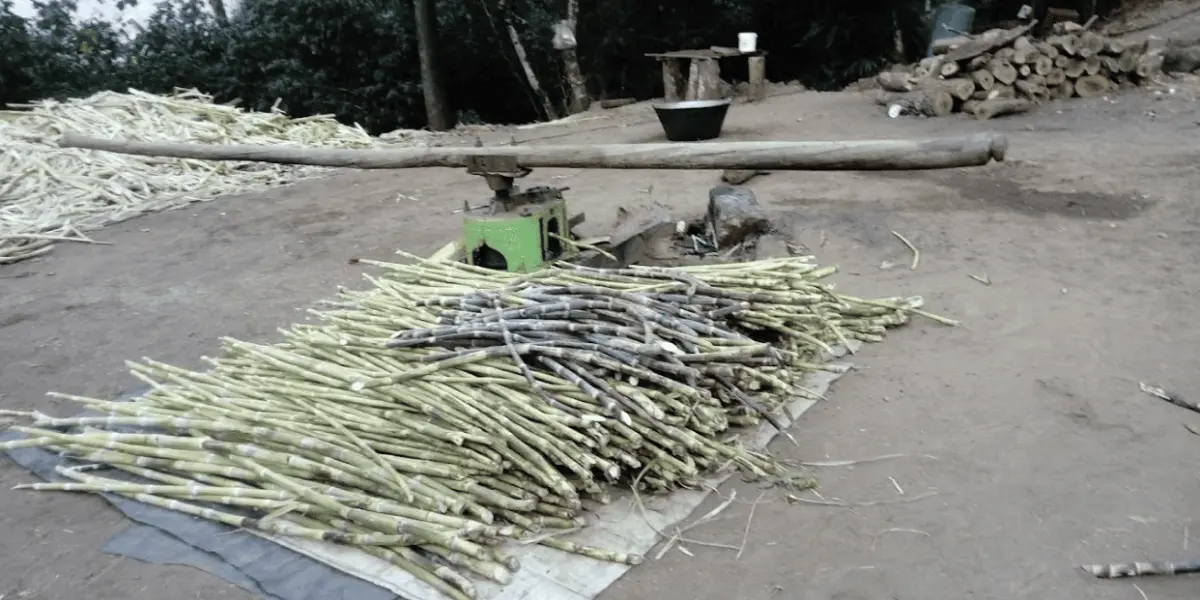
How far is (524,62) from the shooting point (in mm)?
14156

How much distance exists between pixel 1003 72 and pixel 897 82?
4.52 feet

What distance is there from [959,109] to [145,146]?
7.91 metres

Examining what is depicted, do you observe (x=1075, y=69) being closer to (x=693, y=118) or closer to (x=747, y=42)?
(x=747, y=42)

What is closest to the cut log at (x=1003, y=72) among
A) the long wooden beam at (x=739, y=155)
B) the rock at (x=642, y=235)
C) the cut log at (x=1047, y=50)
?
the cut log at (x=1047, y=50)

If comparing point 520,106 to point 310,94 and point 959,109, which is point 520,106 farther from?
point 959,109

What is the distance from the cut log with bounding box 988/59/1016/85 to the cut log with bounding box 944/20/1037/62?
275mm

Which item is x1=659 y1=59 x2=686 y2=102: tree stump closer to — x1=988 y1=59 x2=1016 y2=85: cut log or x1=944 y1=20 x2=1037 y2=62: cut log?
x1=944 y1=20 x2=1037 y2=62: cut log

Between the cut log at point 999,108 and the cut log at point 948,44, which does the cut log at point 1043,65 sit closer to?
the cut log at point 999,108

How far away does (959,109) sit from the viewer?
908cm

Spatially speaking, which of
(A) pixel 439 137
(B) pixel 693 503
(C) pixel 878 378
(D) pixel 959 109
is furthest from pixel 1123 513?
(A) pixel 439 137

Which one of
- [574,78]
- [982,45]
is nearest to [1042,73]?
[982,45]

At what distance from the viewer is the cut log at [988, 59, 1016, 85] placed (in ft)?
29.3

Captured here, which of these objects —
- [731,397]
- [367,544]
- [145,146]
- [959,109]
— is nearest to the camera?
[367,544]

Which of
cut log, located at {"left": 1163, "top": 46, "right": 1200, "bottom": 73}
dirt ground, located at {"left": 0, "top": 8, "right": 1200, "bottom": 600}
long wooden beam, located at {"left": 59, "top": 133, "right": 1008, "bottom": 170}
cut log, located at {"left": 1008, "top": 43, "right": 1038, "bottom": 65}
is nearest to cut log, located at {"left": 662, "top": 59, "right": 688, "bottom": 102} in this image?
dirt ground, located at {"left": 0, "top": 8, "right": 1200, "bottom": 600}
